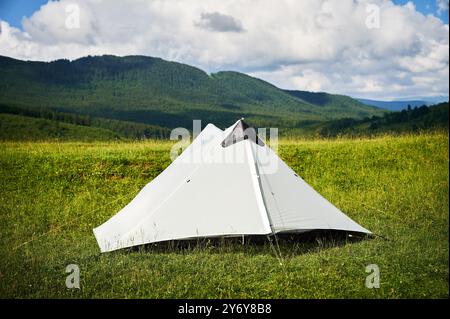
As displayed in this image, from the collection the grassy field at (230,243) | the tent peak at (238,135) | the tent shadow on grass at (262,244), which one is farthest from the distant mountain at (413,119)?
the tent peak at (238,135)

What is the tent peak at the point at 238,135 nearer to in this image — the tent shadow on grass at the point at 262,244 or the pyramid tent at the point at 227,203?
the pyramid tent at the point at 227,203

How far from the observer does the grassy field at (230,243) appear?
295 inches

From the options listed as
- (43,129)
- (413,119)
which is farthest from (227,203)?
(43,129)

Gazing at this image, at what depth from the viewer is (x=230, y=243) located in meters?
9.59

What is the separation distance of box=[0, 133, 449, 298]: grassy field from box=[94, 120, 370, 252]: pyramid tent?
37 cm

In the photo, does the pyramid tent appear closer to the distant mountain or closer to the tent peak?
the tent peak

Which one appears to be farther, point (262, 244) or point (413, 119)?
point (413, 119)

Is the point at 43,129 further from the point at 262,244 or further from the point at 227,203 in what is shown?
the point at 227,203

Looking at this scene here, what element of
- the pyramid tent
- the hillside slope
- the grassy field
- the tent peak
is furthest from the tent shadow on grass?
the hillside slope

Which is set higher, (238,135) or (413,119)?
(413,119)

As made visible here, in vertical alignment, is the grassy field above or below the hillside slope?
below

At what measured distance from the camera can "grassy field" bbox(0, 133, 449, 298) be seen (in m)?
7.49

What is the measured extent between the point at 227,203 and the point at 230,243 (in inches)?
32.1
